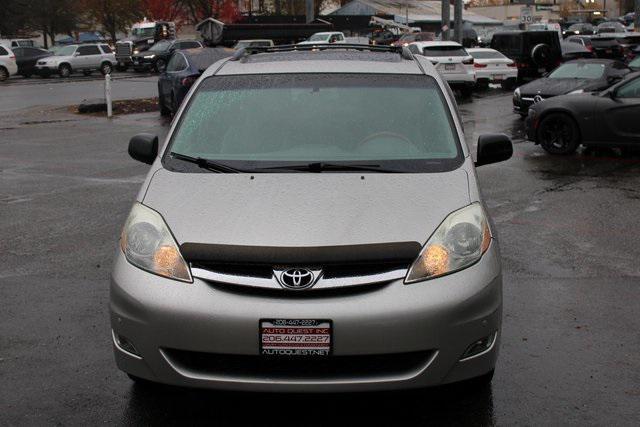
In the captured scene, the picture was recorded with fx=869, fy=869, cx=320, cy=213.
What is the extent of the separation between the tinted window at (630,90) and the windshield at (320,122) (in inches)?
362

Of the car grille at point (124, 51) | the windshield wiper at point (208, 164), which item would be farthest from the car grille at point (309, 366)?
the car grille at point (124, 51)

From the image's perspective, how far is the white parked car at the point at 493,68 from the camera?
2859cm

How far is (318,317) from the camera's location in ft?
11.9

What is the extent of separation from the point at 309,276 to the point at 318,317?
19 centimetres

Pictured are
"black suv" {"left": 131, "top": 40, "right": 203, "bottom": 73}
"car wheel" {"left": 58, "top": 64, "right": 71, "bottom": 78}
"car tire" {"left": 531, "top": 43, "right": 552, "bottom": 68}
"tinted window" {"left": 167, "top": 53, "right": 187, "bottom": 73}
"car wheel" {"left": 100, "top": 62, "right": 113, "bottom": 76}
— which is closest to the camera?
"tinted window" {"left": 167, "top": 53, "right": 187, "bottom": 73}

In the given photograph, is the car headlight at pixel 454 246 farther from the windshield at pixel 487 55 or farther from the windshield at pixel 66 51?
the windshield at pixel 66 51

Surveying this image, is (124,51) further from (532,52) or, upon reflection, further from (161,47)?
(532,52)

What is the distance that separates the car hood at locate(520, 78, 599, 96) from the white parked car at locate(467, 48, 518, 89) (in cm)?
867

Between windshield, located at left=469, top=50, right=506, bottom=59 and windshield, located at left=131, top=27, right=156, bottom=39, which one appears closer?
windshield, located at left=469, top=50, right=506, bottom=59

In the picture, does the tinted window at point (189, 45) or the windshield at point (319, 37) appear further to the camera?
the tinted window at point (189, 45)

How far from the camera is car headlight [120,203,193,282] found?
3855mm

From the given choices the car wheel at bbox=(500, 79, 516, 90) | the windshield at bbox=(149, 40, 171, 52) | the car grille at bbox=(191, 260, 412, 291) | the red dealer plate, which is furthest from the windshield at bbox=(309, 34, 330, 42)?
the red dealer plate

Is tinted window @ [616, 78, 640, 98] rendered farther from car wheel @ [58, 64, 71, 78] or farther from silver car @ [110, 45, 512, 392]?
car wheel @ [58, 64, 71, 78]

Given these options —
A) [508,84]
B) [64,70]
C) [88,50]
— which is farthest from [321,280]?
[88,50]
